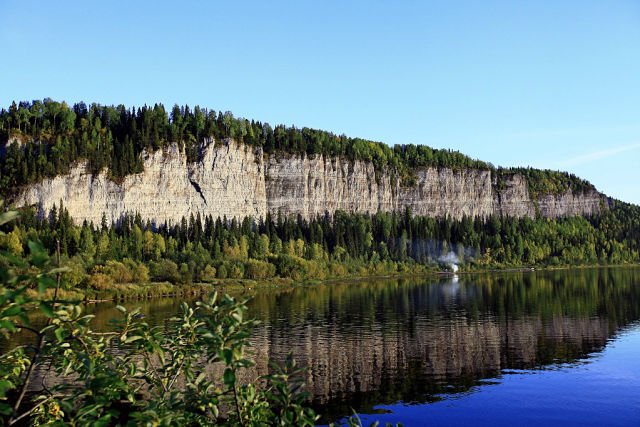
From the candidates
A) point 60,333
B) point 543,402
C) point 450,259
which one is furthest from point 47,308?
point 450,259

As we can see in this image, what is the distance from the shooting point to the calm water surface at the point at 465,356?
30.5 m

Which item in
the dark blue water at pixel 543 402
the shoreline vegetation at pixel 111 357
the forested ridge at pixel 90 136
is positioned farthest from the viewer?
the forested ridge at pixel 90 136

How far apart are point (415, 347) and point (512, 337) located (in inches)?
426

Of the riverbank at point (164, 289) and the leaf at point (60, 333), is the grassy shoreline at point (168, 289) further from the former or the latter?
the leaf at point (60, 333)

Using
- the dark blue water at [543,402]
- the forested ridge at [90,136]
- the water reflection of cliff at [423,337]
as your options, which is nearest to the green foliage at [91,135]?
the forested ridge at [90,136]

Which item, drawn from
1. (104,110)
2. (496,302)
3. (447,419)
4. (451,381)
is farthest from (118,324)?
(104,110)

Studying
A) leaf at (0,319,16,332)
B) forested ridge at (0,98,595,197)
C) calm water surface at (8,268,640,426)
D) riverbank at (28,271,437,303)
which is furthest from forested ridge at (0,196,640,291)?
leaf at (0,319,16,332)

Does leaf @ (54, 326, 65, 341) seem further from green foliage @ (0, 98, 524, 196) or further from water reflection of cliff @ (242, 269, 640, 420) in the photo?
green foliage @ (0, 98, 524, 196)

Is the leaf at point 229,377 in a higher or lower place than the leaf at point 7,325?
lower

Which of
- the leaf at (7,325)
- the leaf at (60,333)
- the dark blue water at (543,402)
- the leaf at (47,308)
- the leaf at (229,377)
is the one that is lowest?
the dark blue water at (543,402)

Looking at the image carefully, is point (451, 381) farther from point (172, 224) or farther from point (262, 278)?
point (172, 224)

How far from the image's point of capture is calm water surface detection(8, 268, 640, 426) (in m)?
30.5

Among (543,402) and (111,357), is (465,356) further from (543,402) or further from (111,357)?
(111,357)

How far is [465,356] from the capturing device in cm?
4422
